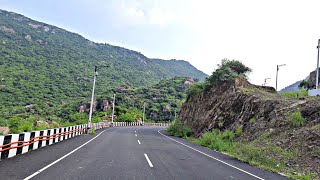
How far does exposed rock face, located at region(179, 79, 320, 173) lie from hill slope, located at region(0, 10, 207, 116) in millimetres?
38323

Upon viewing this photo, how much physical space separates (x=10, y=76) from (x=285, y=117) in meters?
69.9

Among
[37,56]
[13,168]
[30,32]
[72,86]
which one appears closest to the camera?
[13,168]

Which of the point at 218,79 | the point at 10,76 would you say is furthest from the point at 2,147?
the point at 10,76

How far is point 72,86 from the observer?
88.7m

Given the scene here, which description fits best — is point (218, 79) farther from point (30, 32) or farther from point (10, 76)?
point (30, 32)

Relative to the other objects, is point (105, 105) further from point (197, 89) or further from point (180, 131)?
point (180, 131)

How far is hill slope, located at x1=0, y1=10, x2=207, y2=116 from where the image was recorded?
68.5 metres

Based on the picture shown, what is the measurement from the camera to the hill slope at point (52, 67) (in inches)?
2697

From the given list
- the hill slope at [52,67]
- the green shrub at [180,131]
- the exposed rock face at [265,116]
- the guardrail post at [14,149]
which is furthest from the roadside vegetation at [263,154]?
the hill slope at [52,67]

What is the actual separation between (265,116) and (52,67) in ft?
276

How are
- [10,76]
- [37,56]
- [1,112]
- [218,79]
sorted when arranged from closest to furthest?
[218,79], [1,112], [10,76], [37,56]

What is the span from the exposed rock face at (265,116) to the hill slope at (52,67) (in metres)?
38.3

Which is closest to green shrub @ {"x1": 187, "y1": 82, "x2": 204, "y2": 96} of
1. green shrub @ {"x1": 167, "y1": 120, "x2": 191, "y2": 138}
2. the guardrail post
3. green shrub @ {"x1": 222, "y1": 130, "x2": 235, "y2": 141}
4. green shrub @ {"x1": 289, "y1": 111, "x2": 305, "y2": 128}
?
green shrub @ {"x1": 167, "y1": 120, "x2": 191, "y2": 138}

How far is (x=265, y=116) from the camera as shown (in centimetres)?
2114
